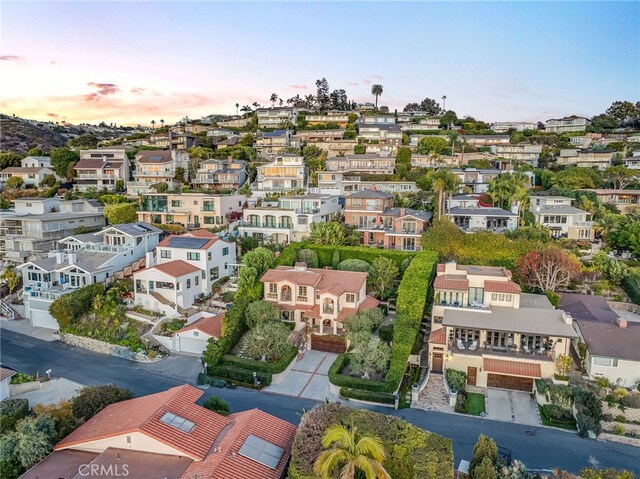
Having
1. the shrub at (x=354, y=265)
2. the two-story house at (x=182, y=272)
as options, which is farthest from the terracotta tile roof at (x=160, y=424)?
the shrub at (x=354, y=265)

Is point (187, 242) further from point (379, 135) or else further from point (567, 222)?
point (379, 135)

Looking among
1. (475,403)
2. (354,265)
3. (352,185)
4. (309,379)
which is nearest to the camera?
(475,403)

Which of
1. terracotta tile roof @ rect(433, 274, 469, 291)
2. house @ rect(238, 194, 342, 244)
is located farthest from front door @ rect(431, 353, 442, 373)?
house @ rect(238, 194, 342, 244)

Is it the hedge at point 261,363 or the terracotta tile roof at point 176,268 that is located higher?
the terracotta tile roof at point 176,268

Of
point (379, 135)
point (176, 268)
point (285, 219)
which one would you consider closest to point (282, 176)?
point (285, 219)

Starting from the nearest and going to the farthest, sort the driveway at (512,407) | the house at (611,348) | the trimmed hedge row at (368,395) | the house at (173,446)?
the house at (173,446) → the driveway at (512,407) → the trimmed hedge row at (368,395) → the house at (611,348)

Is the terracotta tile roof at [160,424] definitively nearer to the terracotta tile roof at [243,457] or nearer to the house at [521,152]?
the terracotta tile roof at [243,457]

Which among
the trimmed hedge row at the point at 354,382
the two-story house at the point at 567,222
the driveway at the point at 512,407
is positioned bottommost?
the driveway at the point at 512,407
